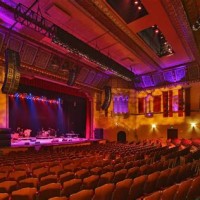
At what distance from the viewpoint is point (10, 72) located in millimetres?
10016

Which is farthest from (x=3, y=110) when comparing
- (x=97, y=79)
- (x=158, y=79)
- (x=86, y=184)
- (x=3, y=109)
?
(x=158, y=79)

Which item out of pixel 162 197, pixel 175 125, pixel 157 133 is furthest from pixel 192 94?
pixel 162 197

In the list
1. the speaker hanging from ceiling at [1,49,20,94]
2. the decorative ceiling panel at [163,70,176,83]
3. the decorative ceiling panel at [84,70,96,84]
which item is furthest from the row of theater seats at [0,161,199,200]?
the decorative ceiling panel at [163,70,176,83]

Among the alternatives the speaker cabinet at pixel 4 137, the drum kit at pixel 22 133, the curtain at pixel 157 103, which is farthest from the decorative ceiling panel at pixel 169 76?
the speaker cabinet at pixel 4 137

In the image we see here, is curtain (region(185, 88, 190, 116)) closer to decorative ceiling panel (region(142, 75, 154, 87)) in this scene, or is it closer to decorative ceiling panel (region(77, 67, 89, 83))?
decorative ceiling panel (region(142, 75, 154, 87))

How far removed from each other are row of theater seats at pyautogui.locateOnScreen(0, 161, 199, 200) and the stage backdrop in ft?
36.7

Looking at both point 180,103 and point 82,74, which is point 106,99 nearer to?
point 82,74

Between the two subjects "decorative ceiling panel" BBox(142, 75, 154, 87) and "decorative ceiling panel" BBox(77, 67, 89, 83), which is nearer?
"decorative ceiling panel" BBox(77, 67, 89, 83)

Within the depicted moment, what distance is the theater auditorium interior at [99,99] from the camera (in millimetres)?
4742

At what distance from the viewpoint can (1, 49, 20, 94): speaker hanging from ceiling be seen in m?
10.0

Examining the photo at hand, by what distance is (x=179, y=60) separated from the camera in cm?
1631

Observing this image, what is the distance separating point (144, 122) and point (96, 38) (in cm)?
1070

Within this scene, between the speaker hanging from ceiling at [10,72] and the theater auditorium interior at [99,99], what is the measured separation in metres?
0.05

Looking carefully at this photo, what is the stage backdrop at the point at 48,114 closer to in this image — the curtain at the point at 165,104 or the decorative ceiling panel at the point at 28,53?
the decorative ceiling panel at the point at 28,53
